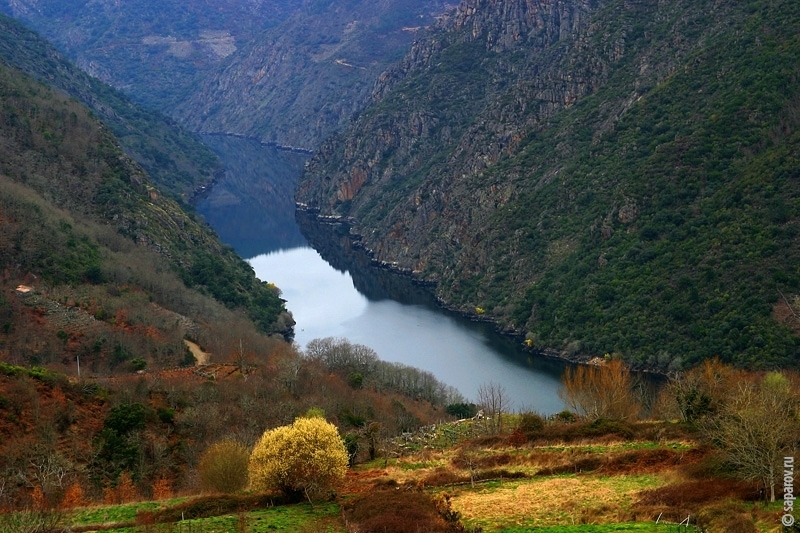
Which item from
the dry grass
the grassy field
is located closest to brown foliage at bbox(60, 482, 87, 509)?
the grassy field

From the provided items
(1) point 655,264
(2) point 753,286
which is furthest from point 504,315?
(2) point 753,286

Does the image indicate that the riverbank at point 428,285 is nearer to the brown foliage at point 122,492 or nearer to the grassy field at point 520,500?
the grassy field at point 520,500

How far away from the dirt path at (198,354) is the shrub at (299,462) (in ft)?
136

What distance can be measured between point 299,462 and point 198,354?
46.2 metres

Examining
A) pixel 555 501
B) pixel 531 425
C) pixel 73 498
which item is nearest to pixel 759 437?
pixel 555 501

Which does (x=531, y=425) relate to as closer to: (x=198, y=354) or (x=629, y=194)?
A: (x=198, y=354)

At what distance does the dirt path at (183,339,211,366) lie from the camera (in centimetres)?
8031

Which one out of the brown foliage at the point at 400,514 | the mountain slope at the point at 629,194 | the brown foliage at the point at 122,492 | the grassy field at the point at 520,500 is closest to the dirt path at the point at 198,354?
the brown foliage at the point at 122,492

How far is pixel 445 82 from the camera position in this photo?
198 metres

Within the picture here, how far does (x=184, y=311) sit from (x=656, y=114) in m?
68.2

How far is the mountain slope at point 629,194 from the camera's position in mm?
99250

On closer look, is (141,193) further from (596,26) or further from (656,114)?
(596,26)

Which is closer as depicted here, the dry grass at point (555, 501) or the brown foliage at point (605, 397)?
the dry grass at point (555, 501)

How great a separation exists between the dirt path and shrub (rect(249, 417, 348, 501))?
136ft
